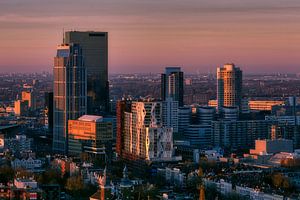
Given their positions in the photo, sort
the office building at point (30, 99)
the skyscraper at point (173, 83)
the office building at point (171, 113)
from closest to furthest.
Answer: the office building at point (171, 113) → the skyscraper at point (173, 83) → the office building at point (30, 99)

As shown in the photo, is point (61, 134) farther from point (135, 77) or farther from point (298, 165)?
point (135, 77)

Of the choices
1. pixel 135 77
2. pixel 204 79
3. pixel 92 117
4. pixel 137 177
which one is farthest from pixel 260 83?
pixel 137 177

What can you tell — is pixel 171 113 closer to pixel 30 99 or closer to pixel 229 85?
pixel 229 85

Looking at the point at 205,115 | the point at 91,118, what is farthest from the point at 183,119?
the point at 91,118

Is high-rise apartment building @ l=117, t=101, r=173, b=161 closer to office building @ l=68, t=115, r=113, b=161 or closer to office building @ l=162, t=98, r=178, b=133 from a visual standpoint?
office building @ l=68, t=115, r=113, b=161

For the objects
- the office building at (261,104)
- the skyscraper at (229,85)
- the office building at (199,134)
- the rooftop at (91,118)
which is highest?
the skyscraper at (229,85)

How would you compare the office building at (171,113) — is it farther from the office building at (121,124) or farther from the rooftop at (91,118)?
the office building at (121,124)

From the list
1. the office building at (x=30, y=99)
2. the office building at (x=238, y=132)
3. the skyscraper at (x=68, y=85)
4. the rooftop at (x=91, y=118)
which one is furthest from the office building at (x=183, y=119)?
the office building at (x=30, y=99)
